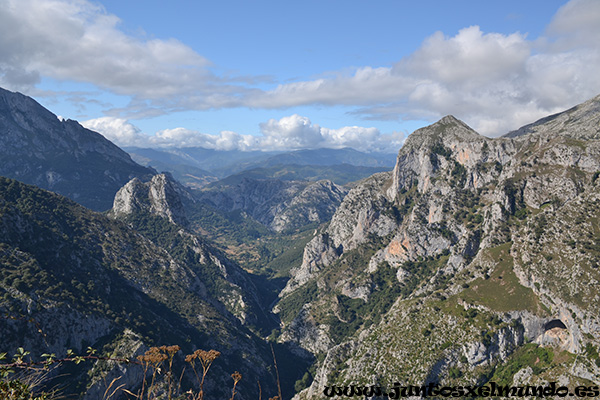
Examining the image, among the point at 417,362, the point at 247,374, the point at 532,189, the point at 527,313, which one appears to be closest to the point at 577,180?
the point at 532,189

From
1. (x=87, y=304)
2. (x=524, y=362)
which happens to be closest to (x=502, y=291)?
(x=524, y=362)

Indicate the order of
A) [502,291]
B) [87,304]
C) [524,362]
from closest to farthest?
[524,362] → [87,304] → [502,291]

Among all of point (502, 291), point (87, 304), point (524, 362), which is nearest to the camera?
point (524, 362)

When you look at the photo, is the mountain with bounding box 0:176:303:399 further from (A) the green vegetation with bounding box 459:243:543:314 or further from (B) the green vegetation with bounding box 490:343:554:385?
(A) the green vegetation with bounding box 459:243:543:314

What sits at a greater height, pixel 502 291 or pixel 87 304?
pixel 87 304

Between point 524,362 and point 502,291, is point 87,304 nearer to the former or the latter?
point 524,362

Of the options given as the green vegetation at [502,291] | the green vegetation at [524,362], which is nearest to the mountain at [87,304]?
the green vegetation at [524,362]

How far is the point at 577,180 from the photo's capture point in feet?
543

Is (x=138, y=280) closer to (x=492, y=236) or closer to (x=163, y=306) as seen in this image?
(x=163, y=306)

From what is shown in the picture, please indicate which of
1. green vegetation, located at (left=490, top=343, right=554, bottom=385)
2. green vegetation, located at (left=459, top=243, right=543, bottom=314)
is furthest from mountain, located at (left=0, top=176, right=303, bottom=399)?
green vegetation, located at (left=459, top=243, right=543, bottom=314)

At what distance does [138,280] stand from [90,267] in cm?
3395

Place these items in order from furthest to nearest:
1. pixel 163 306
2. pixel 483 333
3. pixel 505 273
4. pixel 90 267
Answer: pixel 163 306, pixel 90 267, pixel 505 273, pixel 483 333

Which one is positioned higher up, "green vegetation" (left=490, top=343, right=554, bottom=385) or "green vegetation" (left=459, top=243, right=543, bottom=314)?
"green vegetation" (left=459, top=243, right=543, bottom=314)

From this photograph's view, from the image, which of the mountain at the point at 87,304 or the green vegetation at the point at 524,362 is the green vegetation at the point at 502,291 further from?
the mountain at the point at 87,304
